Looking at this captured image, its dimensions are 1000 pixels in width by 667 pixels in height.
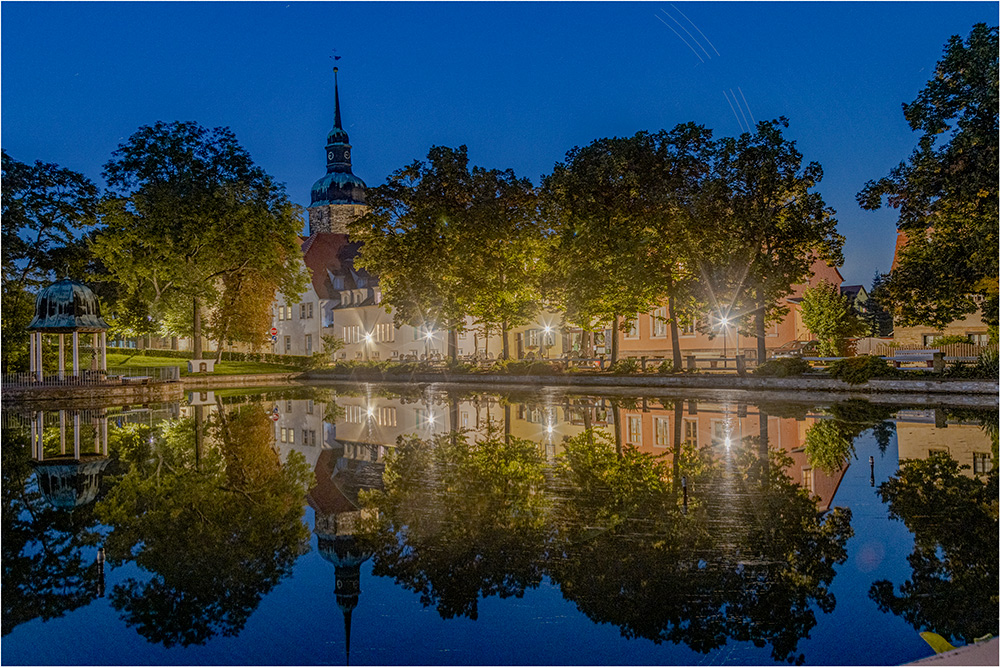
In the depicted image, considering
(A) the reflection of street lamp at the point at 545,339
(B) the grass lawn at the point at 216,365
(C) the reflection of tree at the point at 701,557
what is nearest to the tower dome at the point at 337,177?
(B) the grass lawn at the point at 216,365

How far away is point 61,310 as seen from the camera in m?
31.5

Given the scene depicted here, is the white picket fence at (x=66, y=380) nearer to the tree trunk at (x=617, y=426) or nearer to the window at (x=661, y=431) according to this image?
the tree trunk at (x=617, y=426)

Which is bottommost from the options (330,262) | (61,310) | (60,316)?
(60,316)

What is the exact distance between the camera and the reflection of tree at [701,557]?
6074mm

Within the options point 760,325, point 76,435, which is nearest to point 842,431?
point 760,325

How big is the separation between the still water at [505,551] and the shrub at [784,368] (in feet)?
46.3

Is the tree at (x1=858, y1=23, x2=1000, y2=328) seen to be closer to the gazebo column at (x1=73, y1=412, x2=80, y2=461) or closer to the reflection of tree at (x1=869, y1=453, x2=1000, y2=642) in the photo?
the reflection of tree at (x1=869, y1=453, x2=1000, y2=642)

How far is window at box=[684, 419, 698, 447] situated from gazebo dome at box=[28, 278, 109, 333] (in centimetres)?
2551

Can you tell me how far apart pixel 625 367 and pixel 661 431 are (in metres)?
18.4

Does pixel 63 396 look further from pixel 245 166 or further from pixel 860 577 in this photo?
pixel 860 577

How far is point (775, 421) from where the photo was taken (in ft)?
64.5

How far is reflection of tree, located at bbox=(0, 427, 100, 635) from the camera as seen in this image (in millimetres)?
6848

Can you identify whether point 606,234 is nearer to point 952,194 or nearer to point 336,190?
point 952,194

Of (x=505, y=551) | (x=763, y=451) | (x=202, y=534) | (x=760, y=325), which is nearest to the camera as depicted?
(x=505, y=551)
